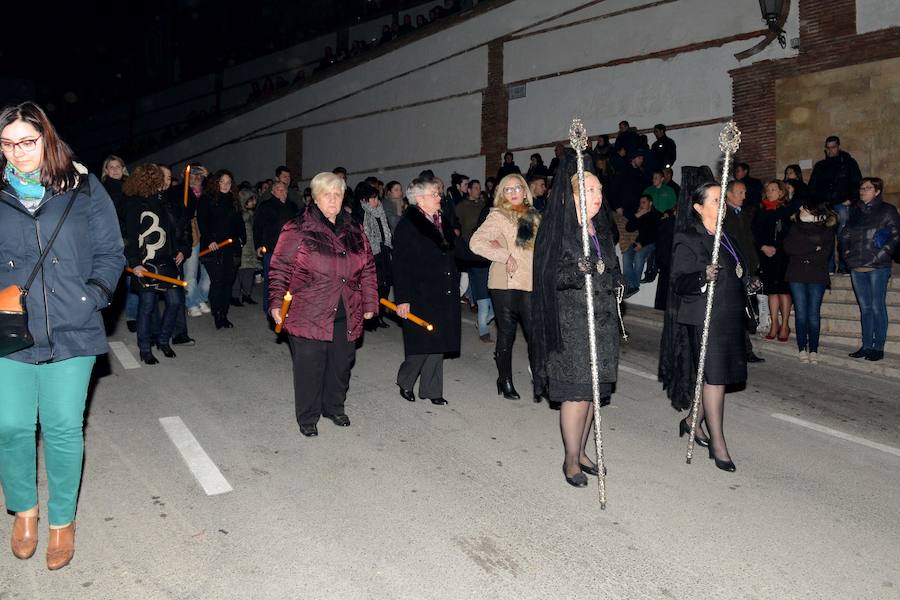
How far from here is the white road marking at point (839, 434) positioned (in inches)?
250

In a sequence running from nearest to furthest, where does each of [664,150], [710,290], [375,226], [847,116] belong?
1. [710,290]
2. [375,226]
3. [847,116]
4. [664,150]

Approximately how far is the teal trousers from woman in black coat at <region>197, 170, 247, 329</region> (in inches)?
271

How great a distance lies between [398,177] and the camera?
24328 millimetres

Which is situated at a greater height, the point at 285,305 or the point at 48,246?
the point at 48,246

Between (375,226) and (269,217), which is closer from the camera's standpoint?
(269,217)

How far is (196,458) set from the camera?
18.3 ft

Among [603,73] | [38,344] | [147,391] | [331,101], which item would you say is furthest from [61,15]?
[38,344]

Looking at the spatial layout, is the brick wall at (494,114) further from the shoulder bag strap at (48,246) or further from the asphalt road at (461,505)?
the shoulder bag strap at (48,246)

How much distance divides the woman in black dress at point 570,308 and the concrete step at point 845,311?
24.9 ft

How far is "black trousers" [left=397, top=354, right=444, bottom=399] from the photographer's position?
23.9 ft

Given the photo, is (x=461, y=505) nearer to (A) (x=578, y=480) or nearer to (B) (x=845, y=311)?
(A) (x=578, y=480)

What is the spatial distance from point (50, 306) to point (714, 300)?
4.28 metres

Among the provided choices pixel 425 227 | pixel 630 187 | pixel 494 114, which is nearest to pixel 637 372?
pixel 425 227

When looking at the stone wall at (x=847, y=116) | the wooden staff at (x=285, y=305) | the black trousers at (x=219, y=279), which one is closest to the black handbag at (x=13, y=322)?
the wooden staff at (x=285, y=305)
